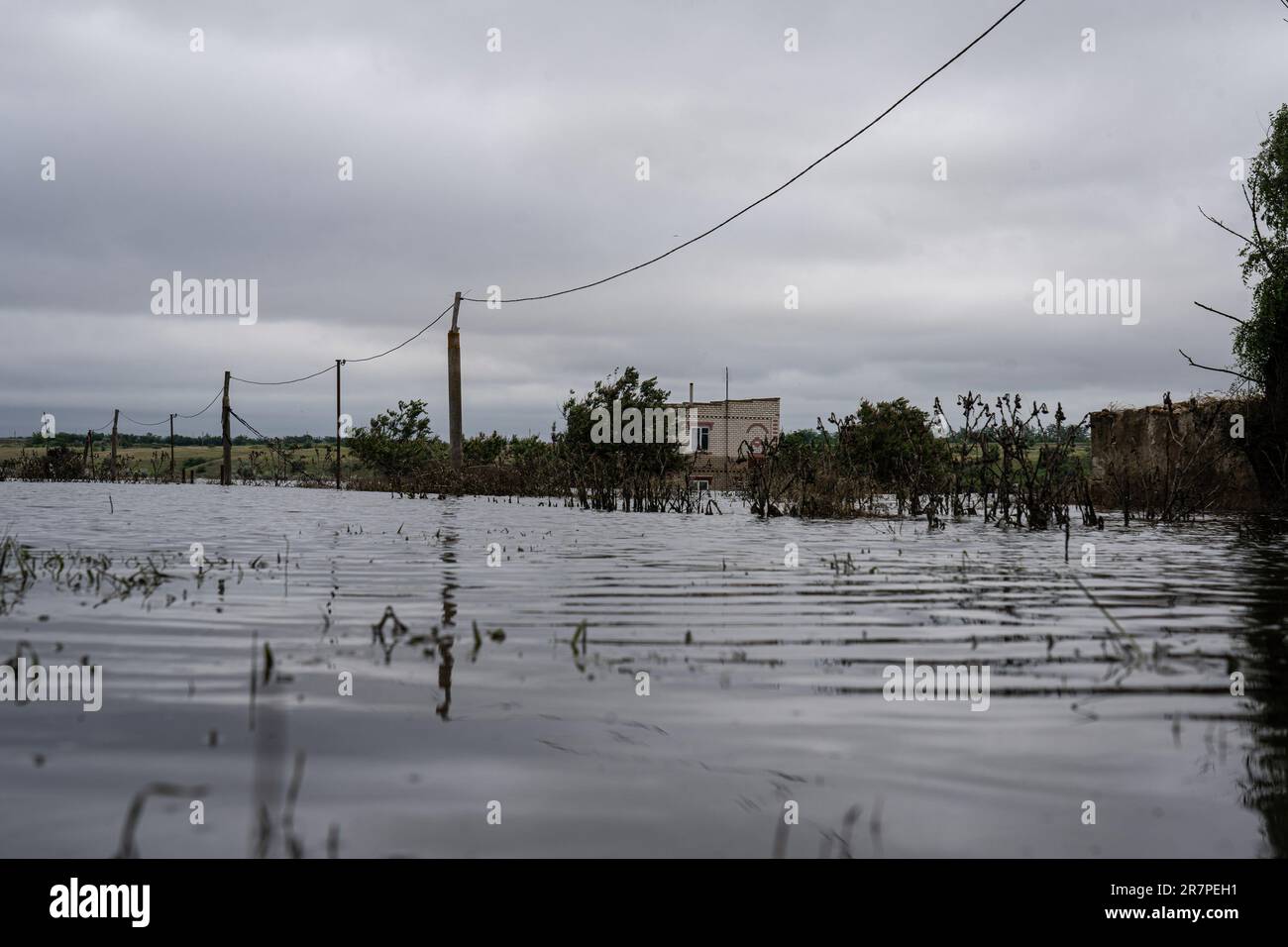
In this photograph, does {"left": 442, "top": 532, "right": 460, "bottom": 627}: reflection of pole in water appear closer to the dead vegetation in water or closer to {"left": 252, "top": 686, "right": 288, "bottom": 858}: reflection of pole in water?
{"left": 252, "top": 686, "right": 288, "bottom": 858}: reflection of pole in water

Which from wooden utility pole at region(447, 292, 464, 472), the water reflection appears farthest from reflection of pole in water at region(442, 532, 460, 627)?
wooden utility pole at region(447, 292, 464, 472)

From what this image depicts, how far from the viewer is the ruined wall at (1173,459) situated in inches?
678

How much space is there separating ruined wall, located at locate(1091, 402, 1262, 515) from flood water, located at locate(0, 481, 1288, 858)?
10949 millimetres

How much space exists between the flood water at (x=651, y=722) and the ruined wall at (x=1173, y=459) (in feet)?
35.9

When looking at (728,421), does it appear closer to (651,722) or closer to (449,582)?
(449,582)

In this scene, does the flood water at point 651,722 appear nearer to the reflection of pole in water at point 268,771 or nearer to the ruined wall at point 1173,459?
the reflection of pole in water at point 268,771

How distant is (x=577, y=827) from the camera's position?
2.35 m

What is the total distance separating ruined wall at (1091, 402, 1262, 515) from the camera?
1722cm

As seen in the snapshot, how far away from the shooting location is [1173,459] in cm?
2017

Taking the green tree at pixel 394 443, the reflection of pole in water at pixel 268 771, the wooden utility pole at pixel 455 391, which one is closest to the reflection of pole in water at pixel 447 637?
the reflection of pole in water at pixel 268 771

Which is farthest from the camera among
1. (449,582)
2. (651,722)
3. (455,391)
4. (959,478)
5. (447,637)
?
(455,391)

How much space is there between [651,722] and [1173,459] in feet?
65.9

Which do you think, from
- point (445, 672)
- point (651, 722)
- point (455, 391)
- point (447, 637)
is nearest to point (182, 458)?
point (455, 391)
